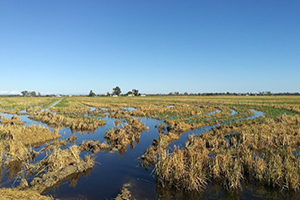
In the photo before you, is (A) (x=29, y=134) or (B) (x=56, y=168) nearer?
(B) (x=56, y=168)

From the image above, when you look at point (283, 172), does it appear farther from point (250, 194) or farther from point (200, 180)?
point (200, 180)

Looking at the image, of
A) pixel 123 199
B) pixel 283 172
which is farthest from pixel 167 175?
pixel 283 172

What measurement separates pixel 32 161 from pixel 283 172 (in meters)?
12.9

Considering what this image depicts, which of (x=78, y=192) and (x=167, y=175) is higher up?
(x=167, y=175)

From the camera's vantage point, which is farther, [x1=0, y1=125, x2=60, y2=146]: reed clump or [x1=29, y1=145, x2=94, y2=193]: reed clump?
[x1=0, y1=125, x2=60, y2=146]: reed clump

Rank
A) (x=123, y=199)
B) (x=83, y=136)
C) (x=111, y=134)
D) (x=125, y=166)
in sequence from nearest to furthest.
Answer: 1. (x=123, y=199)
2. (x=125, y=166)
3. (x=111, y=134)
4. (x=83, y=136)

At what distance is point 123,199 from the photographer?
246 inches

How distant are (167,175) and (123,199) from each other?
2.16 metres

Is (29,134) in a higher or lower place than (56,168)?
higher

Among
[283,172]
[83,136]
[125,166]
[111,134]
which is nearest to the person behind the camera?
[283,172]

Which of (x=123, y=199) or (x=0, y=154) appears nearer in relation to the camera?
(x=123, y=199)

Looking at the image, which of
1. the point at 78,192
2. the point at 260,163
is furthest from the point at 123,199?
the point at 260,163

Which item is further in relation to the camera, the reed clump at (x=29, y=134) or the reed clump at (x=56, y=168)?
the reed clump at (x=29, y=134)

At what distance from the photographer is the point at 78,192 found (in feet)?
22.8
